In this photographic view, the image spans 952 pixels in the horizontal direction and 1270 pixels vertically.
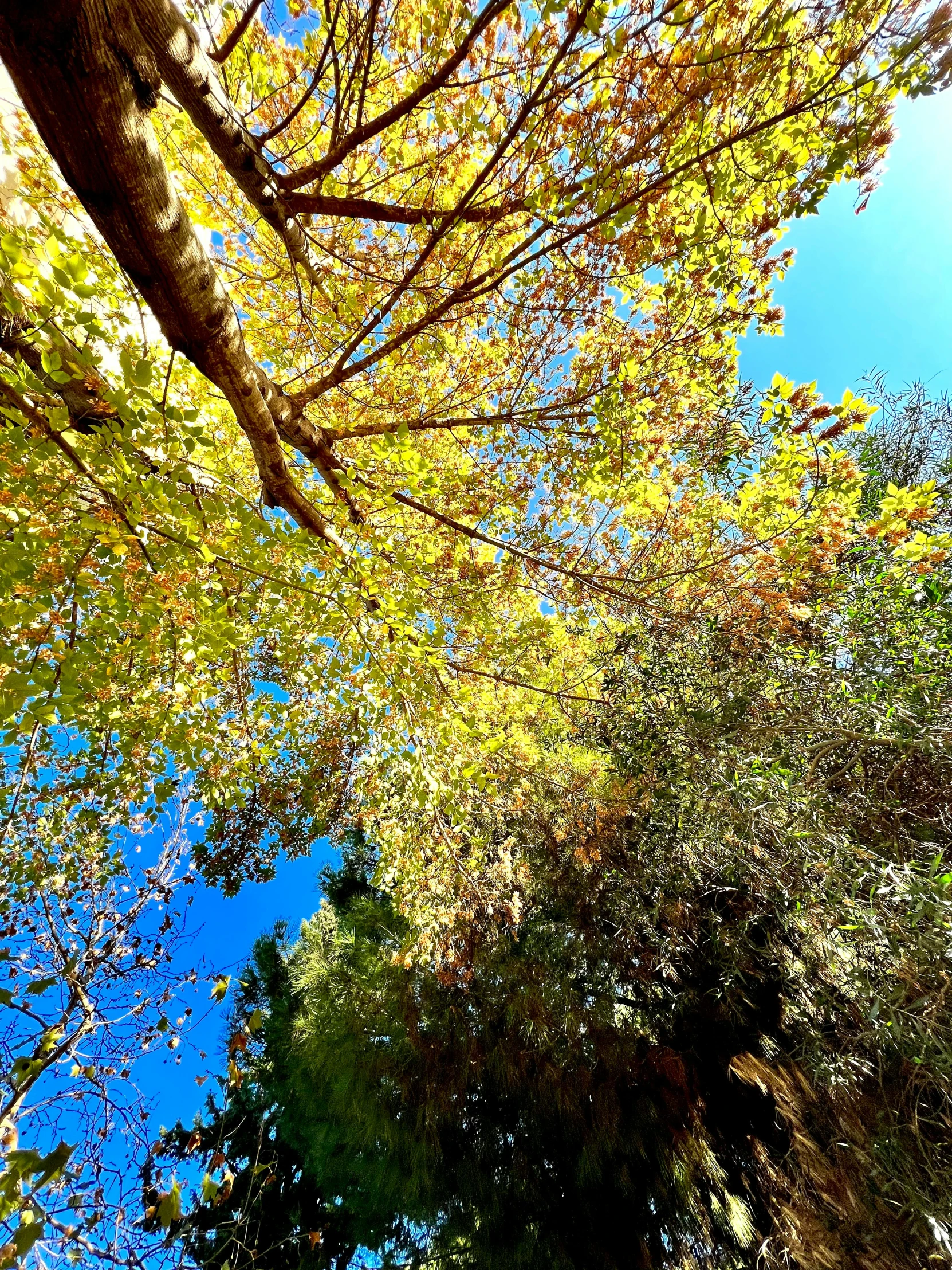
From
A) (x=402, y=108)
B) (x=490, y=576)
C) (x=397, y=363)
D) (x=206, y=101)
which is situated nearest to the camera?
(x=206, y=101)

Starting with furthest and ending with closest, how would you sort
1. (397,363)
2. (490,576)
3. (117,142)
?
(490,576) → (397,363) → (117,142)

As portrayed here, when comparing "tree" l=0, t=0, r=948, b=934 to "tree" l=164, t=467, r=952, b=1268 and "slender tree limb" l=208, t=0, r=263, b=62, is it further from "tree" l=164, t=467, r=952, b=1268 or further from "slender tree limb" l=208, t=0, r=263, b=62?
"tree" l=164, t=467, r=952, b=1268

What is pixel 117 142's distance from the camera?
1.36 m

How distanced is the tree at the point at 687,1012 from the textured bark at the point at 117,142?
2.87 metres

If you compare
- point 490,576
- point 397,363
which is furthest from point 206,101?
point 490,576

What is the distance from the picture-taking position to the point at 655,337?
3.52 metres

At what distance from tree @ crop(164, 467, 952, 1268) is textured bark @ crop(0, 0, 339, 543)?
2.87 meters

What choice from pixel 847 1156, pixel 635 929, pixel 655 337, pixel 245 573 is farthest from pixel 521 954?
pixel 655 337

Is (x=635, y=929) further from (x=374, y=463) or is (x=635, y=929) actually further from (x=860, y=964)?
(x=374, y=463)

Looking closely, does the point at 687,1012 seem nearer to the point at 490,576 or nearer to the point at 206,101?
the point at 490,576

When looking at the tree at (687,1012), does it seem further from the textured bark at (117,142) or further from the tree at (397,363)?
the textured bark at (117,142)

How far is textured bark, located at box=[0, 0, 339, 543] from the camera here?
1.20 metres

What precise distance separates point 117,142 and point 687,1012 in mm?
6875

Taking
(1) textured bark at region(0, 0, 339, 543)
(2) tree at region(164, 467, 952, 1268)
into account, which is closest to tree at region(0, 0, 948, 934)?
(1) textured bark at region(0, 0, 339, 543)
